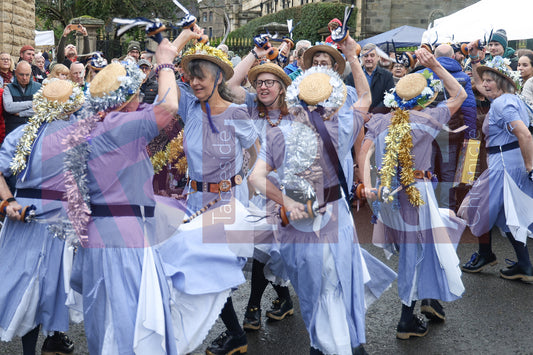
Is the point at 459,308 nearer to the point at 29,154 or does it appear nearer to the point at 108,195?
the point at 108,195

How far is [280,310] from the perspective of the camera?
5.24 metres

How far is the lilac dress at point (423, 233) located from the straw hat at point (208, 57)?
54.1 inches

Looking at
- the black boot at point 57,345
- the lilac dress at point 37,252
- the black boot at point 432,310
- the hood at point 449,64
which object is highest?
the hood at point 449,64

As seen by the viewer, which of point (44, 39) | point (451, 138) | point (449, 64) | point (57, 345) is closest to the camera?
point (57, 345)

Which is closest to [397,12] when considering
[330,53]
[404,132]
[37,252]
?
[330,53]

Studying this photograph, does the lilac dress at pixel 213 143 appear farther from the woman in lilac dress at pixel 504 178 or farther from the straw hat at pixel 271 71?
the woman in lilac dress at pixel 504 178

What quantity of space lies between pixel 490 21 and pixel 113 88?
455 inches

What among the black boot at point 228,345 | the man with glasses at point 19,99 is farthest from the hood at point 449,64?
the man with glasses at point 19,99

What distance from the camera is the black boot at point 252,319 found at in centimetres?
A: 502

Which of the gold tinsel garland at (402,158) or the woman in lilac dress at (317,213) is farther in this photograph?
the gold tinsel garland at (402,158)

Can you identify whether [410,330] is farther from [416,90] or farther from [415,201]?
[416,90]

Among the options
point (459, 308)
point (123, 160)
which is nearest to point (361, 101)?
point (123, 160)

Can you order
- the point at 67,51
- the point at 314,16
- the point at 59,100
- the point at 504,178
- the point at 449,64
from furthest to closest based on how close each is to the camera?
the point at 314,16
the point at 67,51
the point at 449,64
the point at 504,178
the point at 59,100

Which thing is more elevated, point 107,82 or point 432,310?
point 107,82
